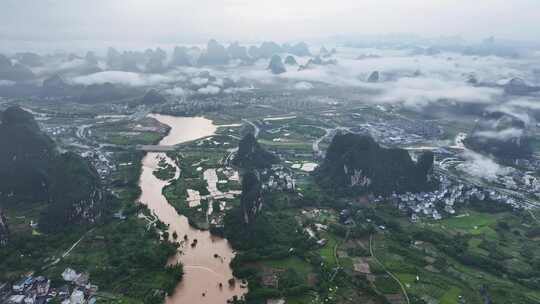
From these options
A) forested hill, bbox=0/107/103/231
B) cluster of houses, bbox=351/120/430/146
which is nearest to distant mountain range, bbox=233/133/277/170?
forested hill, bbox=0/107/103/231

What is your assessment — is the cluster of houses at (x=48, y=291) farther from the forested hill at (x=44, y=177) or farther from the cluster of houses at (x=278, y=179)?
the cluster of houses at (x=278, y=179)

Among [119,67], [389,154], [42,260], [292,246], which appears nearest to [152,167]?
[42,260]

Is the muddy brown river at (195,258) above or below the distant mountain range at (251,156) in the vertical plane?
below

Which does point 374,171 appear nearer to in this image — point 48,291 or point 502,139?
point 502,139

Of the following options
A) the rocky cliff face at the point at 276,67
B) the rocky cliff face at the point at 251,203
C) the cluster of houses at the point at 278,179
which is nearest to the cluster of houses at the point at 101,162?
the cluster of houses at the point at 278,179

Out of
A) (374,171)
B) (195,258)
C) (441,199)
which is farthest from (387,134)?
→ (195,258)

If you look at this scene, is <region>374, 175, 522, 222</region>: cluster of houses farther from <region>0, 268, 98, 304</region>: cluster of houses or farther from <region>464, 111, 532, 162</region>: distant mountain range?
<region>0, 268, 98, 304</region>: cluster of houses
